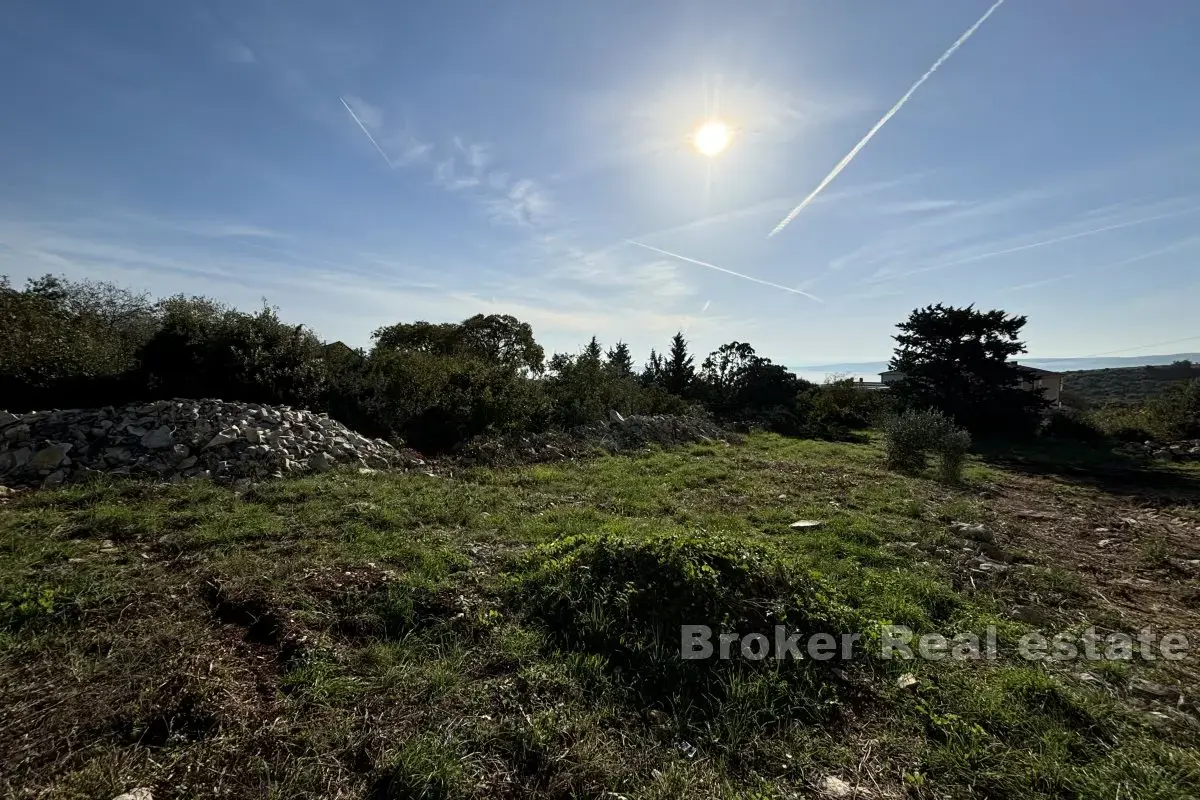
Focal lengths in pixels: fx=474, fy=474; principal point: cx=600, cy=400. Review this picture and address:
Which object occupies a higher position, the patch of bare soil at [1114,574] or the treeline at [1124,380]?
the treeline at [1124,380]

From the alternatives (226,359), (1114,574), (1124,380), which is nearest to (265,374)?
(226,359)

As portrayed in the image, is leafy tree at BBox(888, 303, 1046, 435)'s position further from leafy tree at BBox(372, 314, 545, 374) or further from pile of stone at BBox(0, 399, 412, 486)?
pile of stone at BBox(0, 399, 412, 486)

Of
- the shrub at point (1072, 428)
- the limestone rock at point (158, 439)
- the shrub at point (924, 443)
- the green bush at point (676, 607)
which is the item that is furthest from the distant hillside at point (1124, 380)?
the limestone rock at point (158, 439)

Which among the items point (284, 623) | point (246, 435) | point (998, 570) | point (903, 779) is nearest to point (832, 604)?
point (903, 779)

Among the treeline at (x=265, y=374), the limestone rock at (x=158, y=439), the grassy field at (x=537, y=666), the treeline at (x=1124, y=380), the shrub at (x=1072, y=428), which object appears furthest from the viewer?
the treeline at (x=1124, y=380)

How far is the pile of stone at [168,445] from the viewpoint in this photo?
17.3 ft

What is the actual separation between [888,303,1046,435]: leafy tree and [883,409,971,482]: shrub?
25.3ft

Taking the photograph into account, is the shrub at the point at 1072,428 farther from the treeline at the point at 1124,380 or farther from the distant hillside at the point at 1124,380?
the distant hillside at the point at 1124,380

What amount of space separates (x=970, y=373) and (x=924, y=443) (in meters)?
9.75

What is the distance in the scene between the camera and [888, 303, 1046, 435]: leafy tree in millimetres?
14906

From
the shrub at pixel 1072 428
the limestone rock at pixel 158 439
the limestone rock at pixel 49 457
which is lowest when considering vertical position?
the limestone rock at pixel 49 457

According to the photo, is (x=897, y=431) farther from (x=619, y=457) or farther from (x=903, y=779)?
(x=903, y=779)

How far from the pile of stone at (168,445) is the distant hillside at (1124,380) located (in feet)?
117

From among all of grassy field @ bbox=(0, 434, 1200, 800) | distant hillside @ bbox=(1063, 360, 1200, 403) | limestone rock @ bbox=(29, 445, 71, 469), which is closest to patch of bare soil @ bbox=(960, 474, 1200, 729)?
grassy field @ bbox=(0, 434, 1200, 800)
